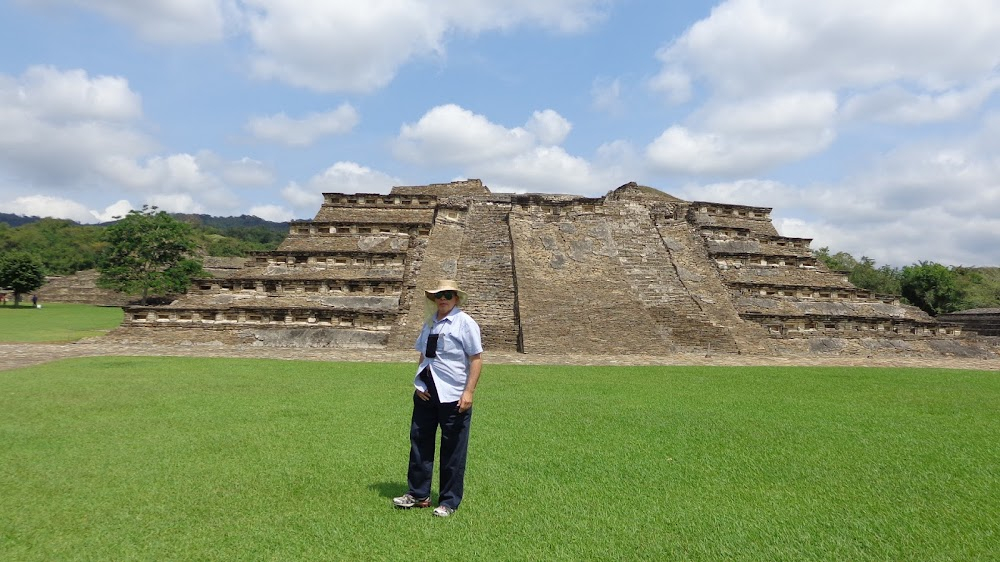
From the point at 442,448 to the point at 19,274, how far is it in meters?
41.9

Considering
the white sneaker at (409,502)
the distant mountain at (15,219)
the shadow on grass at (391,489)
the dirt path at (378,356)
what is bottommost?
the dirt path at (378,356)

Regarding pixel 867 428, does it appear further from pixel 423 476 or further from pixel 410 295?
pixel 410 295

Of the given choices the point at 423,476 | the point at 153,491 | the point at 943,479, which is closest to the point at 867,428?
the point at 943,479

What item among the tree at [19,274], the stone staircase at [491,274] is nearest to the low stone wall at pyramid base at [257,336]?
the stone staircase at [491,274]

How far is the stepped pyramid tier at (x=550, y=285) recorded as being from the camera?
1416 cm

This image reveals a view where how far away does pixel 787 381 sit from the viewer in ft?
30.8

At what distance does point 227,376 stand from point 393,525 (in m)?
6.56

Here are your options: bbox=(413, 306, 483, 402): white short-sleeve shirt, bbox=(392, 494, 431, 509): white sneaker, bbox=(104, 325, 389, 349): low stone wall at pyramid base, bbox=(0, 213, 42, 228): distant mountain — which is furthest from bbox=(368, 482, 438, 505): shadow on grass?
bbox=(0, 213, 42, 228): distant mountain

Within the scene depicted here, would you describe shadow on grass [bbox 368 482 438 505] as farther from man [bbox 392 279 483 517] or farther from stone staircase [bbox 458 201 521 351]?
stone staircase [bbox 458 201 521 351]

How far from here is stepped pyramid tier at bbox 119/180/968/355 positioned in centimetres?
1416

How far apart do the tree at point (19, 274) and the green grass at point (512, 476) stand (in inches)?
1366

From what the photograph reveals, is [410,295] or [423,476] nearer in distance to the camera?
[423,476]

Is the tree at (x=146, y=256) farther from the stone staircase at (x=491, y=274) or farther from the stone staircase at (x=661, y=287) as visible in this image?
the stone staircase at (x=661, y=287)

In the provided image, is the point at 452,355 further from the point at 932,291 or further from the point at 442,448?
the point at 932,291
